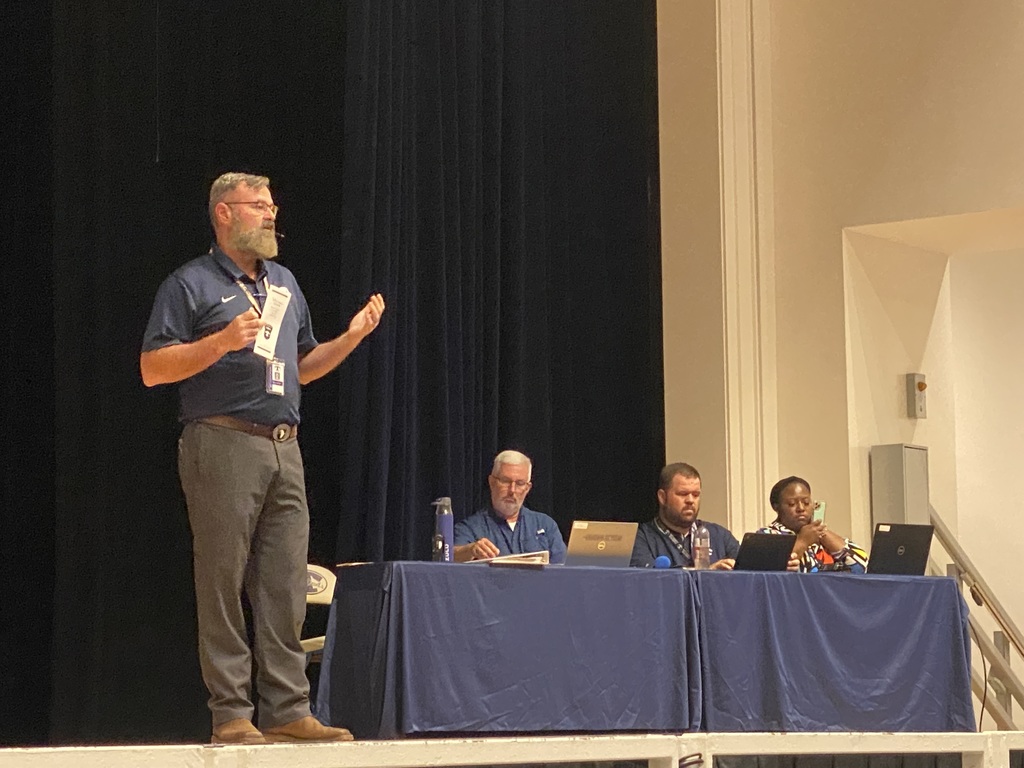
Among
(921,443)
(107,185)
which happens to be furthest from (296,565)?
(921,443)

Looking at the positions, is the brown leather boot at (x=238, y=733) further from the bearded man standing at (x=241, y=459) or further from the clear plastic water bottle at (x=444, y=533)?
the clear plastic water bottle at (x=444, y=533)

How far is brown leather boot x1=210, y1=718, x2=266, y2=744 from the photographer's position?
11.4 ft

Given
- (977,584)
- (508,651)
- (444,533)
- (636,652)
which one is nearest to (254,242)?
(444,533)

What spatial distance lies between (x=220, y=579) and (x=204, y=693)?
1.88m

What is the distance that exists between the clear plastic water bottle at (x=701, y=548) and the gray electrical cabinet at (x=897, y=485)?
1725 mm

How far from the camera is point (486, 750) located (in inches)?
118

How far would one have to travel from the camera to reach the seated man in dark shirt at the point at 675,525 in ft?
17.6

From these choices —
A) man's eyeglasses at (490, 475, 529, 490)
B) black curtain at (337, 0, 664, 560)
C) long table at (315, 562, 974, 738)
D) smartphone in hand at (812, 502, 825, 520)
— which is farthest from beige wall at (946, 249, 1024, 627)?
man's eyeglasses at (490, 475, 529, 490)

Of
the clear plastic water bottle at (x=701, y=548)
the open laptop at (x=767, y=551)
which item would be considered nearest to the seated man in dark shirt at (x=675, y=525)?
the clear plastic water bottle at (x=701, y=548)

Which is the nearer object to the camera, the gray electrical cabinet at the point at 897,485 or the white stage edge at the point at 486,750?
the white stage edge at the point at 486,750

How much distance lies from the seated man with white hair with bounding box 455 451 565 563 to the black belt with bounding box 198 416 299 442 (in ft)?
5.11

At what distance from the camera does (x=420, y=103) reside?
6.10 m

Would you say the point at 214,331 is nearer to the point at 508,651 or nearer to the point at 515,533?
the point at 508,651

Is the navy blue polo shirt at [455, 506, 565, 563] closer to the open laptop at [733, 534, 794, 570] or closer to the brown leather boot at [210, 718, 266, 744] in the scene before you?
the open laptop at [733, 534, 794, 570]
